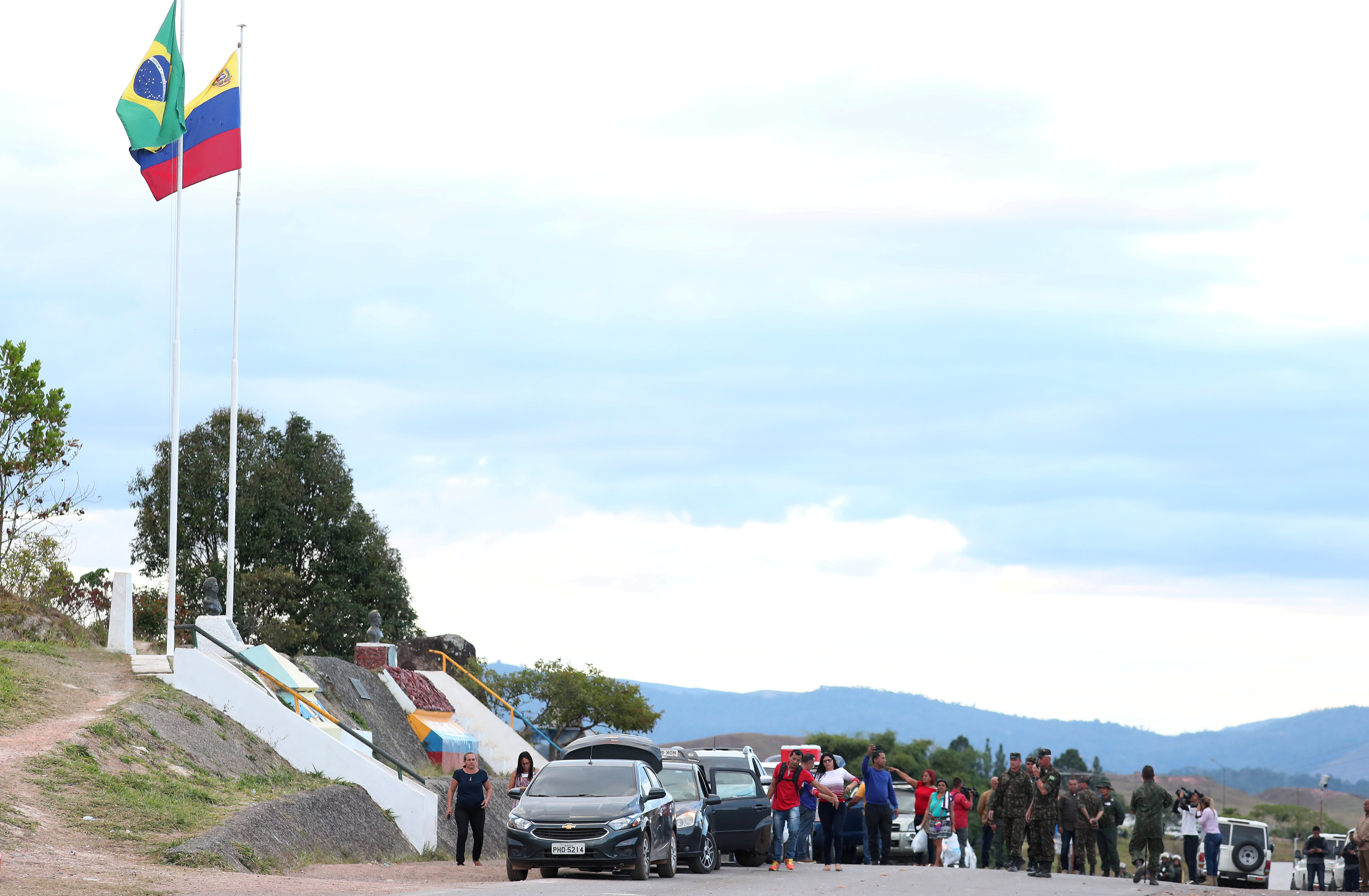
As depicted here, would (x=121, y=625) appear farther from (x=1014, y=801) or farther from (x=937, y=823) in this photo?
(x=1014, y=801)

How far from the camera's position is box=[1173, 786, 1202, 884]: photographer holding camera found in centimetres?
2517

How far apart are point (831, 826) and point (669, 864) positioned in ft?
14.5

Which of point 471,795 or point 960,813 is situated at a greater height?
point 471,795

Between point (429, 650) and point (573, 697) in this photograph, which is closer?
point (429, 650)

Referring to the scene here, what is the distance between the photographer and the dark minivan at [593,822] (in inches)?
669

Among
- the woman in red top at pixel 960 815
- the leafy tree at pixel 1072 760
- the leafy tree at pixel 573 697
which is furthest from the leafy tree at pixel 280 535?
the leafy tree at pixel 1072 760

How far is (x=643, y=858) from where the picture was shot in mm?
17391

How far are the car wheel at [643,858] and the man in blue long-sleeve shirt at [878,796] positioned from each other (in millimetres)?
5032

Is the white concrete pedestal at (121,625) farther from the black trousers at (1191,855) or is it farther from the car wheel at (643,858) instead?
the black trousers at (1191,855)

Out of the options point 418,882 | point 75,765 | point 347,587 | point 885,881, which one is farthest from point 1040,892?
point 347,587

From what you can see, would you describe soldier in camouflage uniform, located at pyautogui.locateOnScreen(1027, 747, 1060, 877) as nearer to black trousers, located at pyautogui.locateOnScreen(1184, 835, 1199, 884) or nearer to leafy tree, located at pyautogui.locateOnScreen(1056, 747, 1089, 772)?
black trousers, located at pyautogui.locateOnScreen(1184, 835, 1199, 884)

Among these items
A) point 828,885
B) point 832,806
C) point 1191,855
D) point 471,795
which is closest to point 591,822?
point 828,885

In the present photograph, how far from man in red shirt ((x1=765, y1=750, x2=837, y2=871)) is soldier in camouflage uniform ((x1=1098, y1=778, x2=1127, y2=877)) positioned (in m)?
5.05

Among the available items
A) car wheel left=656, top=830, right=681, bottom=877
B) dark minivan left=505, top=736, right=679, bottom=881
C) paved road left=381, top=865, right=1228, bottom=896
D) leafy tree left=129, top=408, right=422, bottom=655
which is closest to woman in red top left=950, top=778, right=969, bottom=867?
paved road left=381, top=865, right=1228, bottom=896
